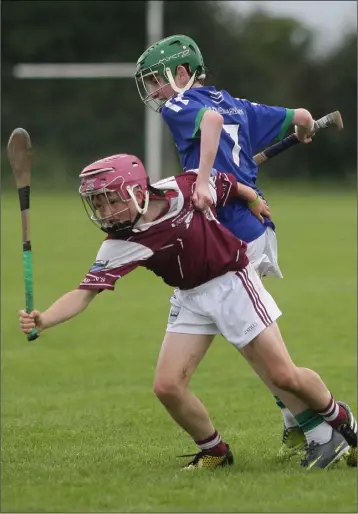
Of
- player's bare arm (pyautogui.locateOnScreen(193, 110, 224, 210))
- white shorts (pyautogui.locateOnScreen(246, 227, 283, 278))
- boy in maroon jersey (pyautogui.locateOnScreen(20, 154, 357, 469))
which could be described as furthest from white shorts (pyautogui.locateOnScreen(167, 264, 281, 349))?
player's bare arm (pyautogui.locateOnScreen(193, 110, 224, 210))

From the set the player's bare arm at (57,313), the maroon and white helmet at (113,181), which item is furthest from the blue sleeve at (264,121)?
the player's bare arm at (57,313)

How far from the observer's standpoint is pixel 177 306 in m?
6.31

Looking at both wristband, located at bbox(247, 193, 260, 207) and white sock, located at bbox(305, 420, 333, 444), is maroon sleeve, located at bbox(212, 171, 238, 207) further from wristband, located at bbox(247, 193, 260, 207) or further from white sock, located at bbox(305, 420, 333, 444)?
white sock, located at bbox(305, 420, 333, 444)

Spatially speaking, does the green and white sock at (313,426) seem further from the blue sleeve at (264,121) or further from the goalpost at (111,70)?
the goalpost at (111,70)

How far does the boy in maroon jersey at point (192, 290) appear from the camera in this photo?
5.86m

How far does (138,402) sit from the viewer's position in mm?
9500

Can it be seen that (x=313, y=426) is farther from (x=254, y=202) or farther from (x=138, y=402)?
(x=138, y=402)

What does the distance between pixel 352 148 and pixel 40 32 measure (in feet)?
42.4

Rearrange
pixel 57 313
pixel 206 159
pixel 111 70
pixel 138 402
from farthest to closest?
pixel 111 70 → pixel 138 402 → pixel 206 159 → pixel 57 313

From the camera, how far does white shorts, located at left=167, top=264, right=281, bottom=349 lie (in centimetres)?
609

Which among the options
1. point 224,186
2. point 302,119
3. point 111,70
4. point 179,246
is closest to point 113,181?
point 179,246

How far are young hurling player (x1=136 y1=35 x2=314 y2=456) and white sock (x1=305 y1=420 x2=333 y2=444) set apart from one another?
340 mm

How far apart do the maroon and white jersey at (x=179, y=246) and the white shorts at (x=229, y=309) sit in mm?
62

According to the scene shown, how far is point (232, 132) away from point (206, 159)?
57 centimetres
